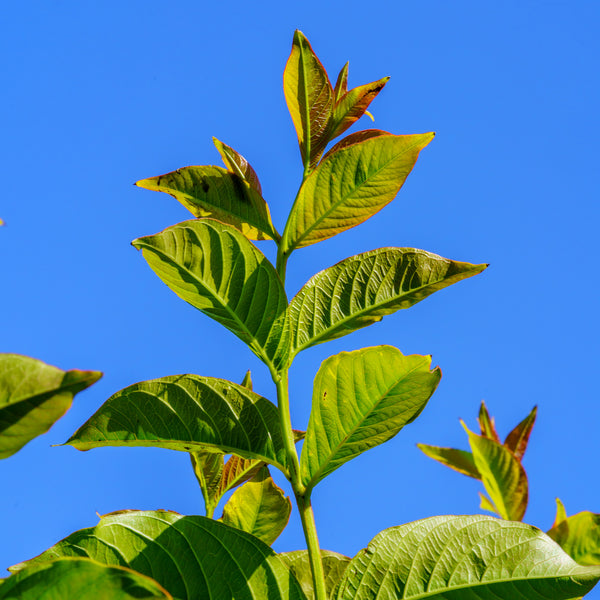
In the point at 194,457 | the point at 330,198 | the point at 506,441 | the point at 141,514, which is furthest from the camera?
the point at 506,441

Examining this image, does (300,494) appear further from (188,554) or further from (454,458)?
(454,458)

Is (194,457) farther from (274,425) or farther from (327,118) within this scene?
(327,118)

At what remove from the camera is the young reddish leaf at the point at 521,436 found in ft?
4.91

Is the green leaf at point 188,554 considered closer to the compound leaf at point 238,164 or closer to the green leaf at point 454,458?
the compound leaf at point 238,164

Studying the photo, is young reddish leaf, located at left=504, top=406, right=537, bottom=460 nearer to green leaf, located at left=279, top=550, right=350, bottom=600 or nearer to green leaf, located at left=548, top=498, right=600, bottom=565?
green leaf, located at left=548, top=498, right=600, bottom=565

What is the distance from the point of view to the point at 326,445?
3.12ft

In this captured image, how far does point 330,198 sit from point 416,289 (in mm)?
249

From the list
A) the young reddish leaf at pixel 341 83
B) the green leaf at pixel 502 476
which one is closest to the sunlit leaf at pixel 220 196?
the young reddish leaf at pixel 341 83

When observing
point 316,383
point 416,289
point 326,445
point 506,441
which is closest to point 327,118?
point 416,289

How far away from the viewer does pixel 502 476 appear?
1361 millimetres

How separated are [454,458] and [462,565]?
0.67 meters

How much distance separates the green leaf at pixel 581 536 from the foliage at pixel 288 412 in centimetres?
38

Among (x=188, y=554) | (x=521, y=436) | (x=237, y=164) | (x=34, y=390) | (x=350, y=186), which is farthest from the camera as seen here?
(x=521, y=436)

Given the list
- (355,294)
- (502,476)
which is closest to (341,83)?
(355,294)
